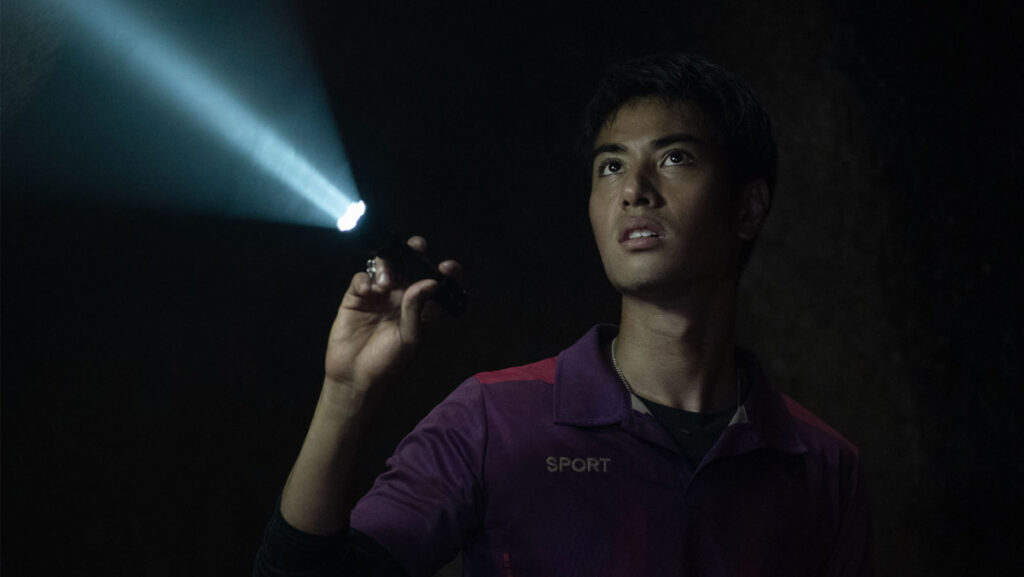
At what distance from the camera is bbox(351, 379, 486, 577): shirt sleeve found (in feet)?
4.16

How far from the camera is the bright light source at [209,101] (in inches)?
50.4

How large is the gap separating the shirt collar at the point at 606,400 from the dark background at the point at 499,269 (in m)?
0.33

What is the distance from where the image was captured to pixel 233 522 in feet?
4.73

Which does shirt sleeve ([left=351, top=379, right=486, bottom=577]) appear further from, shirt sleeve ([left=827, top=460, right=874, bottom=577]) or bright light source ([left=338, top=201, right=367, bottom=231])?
shirt sleeve ([left=827, top=460, right=874, bottom=577])

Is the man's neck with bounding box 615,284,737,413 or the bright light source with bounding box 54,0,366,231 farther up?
the bright light source with bounding box 54,0,366,231

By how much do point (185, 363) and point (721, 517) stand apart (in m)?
0.88

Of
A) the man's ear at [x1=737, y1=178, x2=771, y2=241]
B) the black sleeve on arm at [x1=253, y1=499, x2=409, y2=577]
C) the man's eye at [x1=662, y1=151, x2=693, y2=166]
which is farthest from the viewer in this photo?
the man's ear at [x1=737, y1=178, x2=771, y2=241]

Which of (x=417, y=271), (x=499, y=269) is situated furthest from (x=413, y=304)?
(x=499, y=269)

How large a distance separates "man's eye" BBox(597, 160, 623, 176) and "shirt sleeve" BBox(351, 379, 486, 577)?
0.47 meters

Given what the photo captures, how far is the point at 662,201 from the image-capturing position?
1576 mm

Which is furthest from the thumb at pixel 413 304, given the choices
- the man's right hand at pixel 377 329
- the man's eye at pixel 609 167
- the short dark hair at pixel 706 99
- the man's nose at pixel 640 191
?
the short dark hair at pixel 706 99

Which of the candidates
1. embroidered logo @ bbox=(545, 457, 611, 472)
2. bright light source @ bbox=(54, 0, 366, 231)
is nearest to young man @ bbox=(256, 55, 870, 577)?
embroidered logo @ bbox=(545, 457, 611, 472)

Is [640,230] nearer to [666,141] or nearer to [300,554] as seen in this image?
[666,141]

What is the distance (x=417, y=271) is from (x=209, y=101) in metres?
0.51
